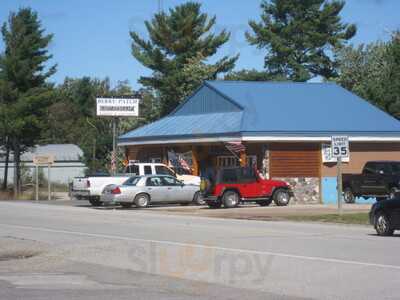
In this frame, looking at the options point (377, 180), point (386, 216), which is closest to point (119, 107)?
point (377, 180)

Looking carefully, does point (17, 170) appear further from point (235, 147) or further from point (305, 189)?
point (305, 189)

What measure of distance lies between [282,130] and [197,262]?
2552cm

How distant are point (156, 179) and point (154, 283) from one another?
24445 millimetres

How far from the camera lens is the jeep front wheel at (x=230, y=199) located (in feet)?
117

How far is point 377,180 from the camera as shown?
123 ft

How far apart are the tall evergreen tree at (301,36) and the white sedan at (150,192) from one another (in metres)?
32.6

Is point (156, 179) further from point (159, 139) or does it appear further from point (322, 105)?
point (322, 105)

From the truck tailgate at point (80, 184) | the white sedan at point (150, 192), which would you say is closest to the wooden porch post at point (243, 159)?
the white sedan at point (150, 192)

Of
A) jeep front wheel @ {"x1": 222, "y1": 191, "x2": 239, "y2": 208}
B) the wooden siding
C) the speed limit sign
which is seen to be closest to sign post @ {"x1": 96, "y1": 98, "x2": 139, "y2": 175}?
the wooden siding

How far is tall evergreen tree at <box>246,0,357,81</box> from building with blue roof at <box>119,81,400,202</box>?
21090 mm

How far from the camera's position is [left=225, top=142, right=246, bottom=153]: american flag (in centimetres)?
3968

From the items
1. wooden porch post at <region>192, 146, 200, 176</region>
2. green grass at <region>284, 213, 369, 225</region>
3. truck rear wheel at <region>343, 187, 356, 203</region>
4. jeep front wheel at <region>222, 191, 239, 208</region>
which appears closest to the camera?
green grass at <region>284, 213, 369, 225</region>

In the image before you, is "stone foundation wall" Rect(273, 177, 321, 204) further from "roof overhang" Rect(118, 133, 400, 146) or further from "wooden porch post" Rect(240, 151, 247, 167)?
"wooden porch post" Rect(240, 151, 247, 167)

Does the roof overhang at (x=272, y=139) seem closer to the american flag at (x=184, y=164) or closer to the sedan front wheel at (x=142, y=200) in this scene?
the american flag at (x=184, y=164)
